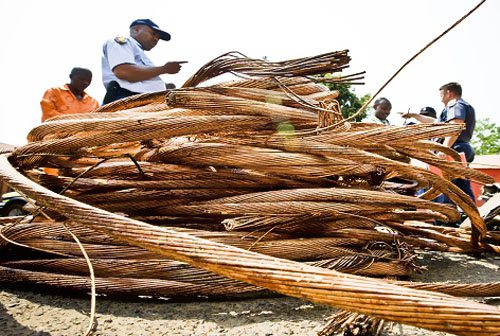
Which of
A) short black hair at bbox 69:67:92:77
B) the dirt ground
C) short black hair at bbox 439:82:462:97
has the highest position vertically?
short black hair at bbox 69:67:92:77

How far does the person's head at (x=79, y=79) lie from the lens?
128 inches

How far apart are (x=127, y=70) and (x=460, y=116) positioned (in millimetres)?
2709

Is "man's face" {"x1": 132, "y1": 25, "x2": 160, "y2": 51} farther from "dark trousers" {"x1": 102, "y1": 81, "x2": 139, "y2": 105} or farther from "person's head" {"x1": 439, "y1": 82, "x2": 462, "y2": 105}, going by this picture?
"person's head" {"x1": 439, "y1": 82, "x2": 462, "y2": 105}

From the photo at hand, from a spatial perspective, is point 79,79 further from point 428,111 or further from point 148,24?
point 428,111

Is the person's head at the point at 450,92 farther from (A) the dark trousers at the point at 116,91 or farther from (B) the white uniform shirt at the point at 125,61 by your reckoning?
(A) the dark trousers at the point at 116,91

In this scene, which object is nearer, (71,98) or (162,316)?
(162,316)

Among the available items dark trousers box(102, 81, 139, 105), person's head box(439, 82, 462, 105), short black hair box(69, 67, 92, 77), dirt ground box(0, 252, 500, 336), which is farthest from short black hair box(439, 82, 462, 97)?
short black hair box(69, 67, 92, 77)

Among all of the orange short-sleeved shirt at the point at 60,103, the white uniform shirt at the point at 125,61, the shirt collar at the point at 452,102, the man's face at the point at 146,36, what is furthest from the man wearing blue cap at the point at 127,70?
the shirt collar at the point at 452,102

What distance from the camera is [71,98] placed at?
3.10 metres

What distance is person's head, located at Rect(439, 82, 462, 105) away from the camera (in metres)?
3.39

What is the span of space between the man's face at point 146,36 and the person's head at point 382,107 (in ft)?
7.53

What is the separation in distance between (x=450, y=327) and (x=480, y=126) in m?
35.2

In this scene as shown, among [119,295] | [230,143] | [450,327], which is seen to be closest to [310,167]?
[230,143]

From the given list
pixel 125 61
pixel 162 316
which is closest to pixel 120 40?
pixel 125 61
